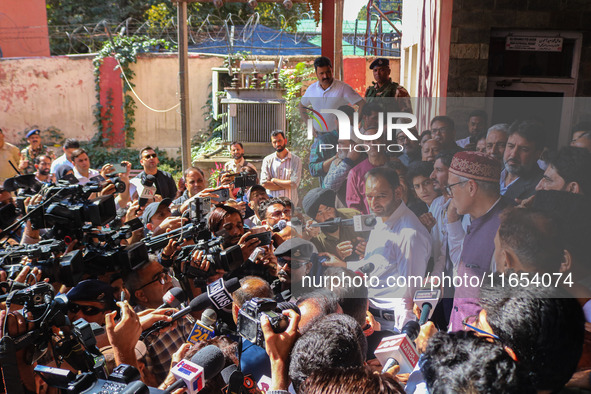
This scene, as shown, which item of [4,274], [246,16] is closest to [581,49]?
[4,274]

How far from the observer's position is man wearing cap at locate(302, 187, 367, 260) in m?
3.19

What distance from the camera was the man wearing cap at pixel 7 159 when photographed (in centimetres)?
765

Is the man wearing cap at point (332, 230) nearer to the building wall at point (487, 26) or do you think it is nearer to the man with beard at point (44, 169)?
the building wall at point (487, 26)

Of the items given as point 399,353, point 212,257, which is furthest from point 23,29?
point 399,353

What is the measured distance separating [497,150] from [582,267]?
2.66ft

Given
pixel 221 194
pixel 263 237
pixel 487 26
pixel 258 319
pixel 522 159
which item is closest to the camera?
pixel 258 319

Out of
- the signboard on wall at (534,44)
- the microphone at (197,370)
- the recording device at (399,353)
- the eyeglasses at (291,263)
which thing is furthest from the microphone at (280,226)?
the signboard on wall at (534,44)

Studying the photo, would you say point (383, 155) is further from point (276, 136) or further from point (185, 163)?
point (185, 163)

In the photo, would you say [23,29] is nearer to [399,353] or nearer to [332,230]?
[332,230]

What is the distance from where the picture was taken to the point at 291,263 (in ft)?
11.3

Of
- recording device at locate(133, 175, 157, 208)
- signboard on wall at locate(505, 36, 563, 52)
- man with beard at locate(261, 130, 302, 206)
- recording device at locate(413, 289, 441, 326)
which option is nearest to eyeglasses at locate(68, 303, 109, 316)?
recording device at locate(413, 289, 441, 326)

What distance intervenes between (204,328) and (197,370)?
0.66 metres

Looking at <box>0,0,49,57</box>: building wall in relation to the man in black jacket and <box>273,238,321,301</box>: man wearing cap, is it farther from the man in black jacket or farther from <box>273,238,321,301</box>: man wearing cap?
<box>273,238,321,301</box>: man wearing cap

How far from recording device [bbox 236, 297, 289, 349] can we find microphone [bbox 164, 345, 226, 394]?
158 millimetres
